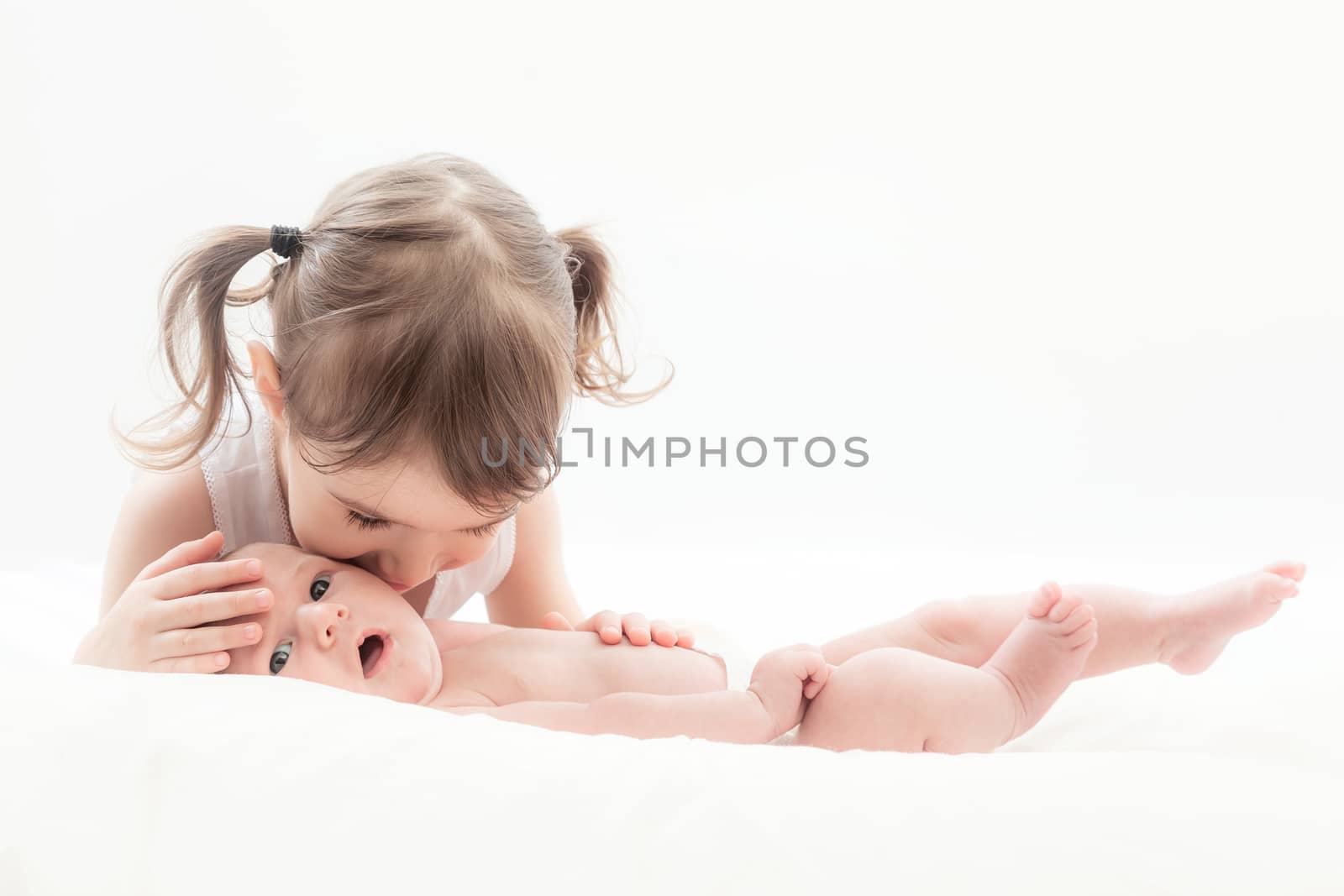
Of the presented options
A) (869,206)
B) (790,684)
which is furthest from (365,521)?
(869,206)

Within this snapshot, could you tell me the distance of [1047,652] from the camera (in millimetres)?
1094

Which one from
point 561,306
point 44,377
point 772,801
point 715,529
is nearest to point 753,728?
point 772,801

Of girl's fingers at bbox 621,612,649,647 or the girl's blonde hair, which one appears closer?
the girl's blonde hair

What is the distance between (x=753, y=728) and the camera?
107cm

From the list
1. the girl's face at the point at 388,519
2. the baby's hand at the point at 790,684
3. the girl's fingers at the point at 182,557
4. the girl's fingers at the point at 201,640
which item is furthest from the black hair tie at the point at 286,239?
the baby's hand at the point at 790,684

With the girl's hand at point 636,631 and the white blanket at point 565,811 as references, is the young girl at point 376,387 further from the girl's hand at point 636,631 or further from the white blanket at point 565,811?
the white blanket at point 565,811

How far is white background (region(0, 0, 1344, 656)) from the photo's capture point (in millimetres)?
2174

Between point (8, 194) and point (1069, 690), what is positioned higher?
point (8, 194)

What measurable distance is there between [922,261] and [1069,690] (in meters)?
1.21

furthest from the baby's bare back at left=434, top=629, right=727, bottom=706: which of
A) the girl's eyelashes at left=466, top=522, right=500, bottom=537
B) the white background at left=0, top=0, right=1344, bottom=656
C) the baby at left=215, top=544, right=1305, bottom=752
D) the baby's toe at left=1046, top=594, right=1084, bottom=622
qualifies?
the white background at left=0, top=0, right=1344, bottom=656

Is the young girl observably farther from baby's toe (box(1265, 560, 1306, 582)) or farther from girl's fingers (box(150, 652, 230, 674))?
baby's toe (box(1265, 560, 1306, 582))

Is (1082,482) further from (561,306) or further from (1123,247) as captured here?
(561,306)

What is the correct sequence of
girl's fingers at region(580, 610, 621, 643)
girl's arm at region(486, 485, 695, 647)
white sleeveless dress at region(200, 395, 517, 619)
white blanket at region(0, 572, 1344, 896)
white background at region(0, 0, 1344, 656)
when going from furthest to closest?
white background at region(0, 0, 1344, 656)
girl's arm at region(486, 485, 695, 647)
white sleeveless dress at region(200, 395, 517, 619)
girl's fingers at region(580, 610, 621, 643)
white blanket at region(0, 572, 1344, 896)

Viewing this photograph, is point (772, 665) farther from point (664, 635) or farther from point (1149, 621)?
point (1149, 621)
